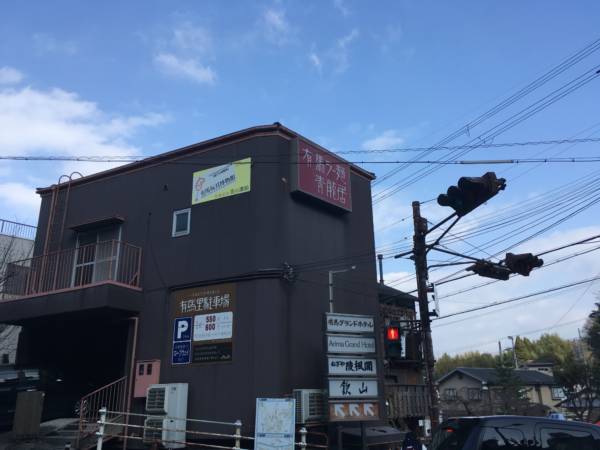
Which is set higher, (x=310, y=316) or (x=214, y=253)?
(x=214, y=253)

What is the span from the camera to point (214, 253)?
14656mm

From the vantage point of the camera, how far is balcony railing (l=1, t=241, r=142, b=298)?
1628 cm

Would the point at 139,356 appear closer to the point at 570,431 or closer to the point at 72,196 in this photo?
the point at 72,196

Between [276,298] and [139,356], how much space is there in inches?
176

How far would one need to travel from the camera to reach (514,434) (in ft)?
21.7

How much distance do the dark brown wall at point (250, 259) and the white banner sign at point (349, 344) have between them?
4.19 ft

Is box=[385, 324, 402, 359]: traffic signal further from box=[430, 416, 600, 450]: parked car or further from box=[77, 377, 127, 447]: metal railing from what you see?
box=[77, 377, 127, 447]: metal railing

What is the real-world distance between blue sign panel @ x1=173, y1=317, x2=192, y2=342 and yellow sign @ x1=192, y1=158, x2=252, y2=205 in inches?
129

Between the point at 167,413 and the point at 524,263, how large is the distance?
8.75 metres

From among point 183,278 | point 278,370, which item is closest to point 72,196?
point 183,278

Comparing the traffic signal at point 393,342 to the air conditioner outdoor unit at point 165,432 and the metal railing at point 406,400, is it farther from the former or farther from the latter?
the metal railing at point 406,400

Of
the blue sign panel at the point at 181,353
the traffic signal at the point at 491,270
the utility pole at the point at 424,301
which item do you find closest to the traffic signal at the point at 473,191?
the traffic signal at the point at 491,270

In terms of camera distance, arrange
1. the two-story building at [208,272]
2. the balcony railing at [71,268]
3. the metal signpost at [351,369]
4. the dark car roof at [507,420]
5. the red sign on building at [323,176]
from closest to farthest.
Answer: the dark car roof at [507,420], the metal signpost at [351,369], the two-story building at [208,272], the red sign on building at [323,176], the balcony railing at [71,268]

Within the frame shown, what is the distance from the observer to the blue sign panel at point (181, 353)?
46.2ft
